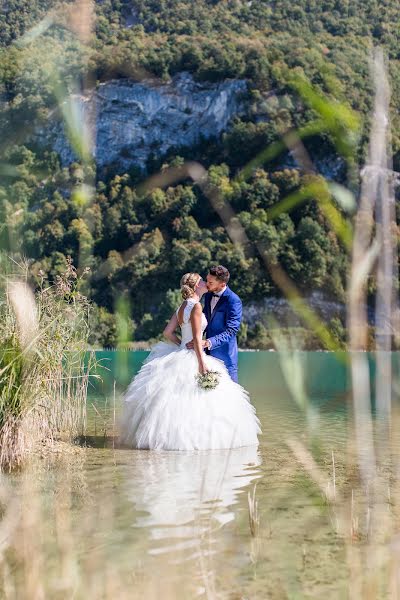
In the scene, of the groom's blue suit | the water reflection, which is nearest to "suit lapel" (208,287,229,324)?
the groom's blue suit

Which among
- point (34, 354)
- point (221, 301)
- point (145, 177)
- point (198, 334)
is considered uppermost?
point (145, 177)

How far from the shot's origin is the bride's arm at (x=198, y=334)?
752cm

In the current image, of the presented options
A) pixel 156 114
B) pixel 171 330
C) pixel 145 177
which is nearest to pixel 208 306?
pixel 171 330

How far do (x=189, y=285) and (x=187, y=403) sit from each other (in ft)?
4.39

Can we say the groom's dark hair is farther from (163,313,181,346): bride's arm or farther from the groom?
(163,313,181,346): bride's arm

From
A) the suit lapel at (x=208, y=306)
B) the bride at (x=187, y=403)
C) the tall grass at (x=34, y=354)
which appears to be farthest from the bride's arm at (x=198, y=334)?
the tall grass at (x=34, y=354)

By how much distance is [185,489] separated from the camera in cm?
541

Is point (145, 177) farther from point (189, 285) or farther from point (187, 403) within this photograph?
point (187, 403)

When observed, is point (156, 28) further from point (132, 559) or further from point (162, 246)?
point (132, 559)

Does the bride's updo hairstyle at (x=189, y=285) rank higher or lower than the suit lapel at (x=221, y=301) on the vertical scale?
higher

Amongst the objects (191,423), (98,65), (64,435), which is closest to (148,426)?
(191,423)

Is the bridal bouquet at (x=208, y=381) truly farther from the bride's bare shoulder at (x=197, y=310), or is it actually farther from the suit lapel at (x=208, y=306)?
the suit lapel at (x=208, y=306)

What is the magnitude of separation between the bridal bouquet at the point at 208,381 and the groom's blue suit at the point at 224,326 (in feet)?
1.48

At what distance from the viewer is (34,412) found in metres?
6.93
